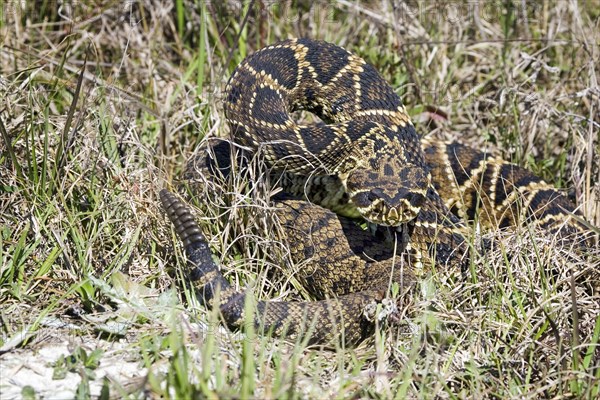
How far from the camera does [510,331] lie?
4309 mm

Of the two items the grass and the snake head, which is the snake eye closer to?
the snake head

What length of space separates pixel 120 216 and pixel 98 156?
0.47m

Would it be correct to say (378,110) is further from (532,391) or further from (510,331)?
(532,391)

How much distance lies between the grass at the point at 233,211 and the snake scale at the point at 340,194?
0.18m

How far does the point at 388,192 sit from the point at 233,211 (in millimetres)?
972

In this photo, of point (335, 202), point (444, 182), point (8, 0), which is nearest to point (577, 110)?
point (444, 182)

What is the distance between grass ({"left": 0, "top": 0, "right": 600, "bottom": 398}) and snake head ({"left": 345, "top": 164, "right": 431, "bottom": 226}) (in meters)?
0.46

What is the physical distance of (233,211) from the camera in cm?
512

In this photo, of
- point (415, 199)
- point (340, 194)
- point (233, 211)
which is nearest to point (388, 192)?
point (415, 199)

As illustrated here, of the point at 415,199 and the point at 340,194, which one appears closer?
the point at 415,199

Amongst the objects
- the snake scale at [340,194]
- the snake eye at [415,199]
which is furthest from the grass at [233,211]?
the snake eye at [415,199]

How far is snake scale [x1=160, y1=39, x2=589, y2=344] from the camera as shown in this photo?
459 centimetres

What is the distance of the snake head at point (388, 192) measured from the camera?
4.99m

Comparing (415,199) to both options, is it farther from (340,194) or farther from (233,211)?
(233,211)
